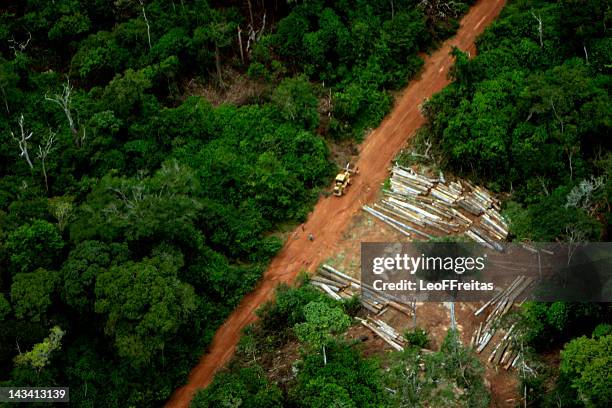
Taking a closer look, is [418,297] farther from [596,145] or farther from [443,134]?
[596,145]

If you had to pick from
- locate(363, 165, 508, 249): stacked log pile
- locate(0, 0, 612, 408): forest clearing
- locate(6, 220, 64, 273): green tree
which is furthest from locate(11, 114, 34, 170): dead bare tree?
locate(363, 165, 508, 249): stacked log pile

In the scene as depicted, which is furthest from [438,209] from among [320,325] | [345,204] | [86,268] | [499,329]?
[86,268]

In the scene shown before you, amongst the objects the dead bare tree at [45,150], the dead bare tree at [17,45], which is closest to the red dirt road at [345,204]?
the dead bare tree at [45,150]

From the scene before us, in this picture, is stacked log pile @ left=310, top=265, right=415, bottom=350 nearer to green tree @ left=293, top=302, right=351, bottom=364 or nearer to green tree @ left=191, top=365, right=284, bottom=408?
green tree @ left=293, top=302, right=351, bottom=364

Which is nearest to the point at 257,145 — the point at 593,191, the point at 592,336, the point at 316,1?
the point at 316,1

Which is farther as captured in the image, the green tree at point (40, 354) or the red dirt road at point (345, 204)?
the red dirt road at point (345, 204)

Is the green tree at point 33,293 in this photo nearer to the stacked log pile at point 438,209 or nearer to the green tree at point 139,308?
the green tree at point 139,308
